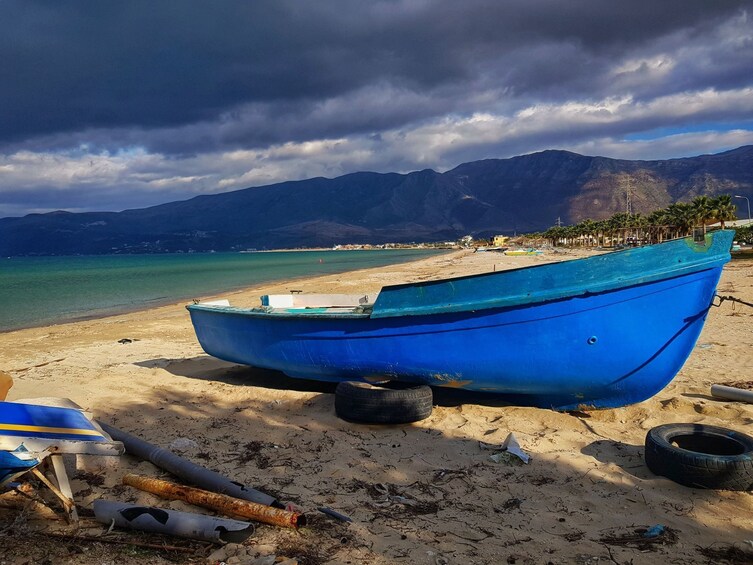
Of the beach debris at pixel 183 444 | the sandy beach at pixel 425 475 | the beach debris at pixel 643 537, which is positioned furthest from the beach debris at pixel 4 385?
the beach debris at pixel 643 537

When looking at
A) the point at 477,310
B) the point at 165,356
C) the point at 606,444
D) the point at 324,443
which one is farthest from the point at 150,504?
the point at 165,356

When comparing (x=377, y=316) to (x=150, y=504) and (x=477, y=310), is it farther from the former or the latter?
(x=150, y=504)

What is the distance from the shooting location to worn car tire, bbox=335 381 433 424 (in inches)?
248

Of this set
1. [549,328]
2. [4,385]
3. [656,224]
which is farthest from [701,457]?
[656,224]

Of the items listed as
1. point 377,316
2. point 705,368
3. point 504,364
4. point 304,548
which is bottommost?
point 705,368

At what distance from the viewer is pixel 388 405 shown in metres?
6.31

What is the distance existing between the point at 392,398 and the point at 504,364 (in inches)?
57.4

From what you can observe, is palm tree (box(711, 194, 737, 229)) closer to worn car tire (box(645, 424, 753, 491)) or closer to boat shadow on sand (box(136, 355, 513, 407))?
boat shadow on sand (box(136, 355, 513, 407))

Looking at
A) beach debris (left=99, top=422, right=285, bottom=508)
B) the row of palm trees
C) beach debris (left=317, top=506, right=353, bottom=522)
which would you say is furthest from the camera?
the row of palm trees

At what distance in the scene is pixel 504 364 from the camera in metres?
6.37

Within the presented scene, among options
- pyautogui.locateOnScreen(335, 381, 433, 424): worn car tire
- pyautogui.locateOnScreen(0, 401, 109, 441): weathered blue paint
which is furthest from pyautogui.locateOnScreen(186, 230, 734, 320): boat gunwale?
pyautogui.locateOnScreen(0, 401, 109, 441): weathered blue paint

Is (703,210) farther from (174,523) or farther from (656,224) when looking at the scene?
(174,523)

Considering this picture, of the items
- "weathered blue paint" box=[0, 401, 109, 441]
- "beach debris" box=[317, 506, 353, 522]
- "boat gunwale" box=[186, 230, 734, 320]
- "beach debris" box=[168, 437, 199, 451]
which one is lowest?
"beach debris" box=[317, 506, 353, 522]

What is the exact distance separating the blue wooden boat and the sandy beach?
574mm
